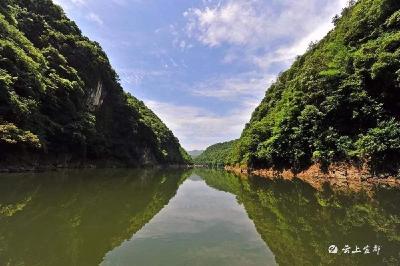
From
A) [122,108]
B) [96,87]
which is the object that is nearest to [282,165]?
[96,87]

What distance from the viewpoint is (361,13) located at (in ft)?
99.1

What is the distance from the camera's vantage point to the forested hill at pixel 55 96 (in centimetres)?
2988

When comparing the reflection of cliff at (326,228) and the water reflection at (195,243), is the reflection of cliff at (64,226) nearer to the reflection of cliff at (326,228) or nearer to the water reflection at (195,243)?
the water reflection at (195,243)

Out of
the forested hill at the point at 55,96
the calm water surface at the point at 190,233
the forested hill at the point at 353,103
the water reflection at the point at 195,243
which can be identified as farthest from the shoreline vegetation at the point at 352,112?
the forested hill at the point at 55,96

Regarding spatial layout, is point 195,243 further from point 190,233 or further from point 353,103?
point 353,103

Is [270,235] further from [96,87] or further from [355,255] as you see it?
[96,87]

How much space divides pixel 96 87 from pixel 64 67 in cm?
1325

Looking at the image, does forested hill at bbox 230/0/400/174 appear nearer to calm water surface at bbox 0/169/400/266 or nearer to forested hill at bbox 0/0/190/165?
calm water surface at bbox 0/169/400/266

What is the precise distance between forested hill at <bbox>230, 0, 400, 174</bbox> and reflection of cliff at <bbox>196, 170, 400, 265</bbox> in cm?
873

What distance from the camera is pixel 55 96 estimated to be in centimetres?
3944

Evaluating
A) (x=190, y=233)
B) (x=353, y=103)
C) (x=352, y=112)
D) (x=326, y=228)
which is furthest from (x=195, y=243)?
(x=352, y=112)

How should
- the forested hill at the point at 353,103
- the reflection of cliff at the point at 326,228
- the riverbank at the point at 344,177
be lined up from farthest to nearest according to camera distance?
the forested hill at the point at 353,103, the riverbank at the point at 344,177, the reflection of cliff at the point at 326,228

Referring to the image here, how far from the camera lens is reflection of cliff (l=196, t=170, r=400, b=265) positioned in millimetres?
6086

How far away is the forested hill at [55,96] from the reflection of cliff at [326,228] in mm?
23145
